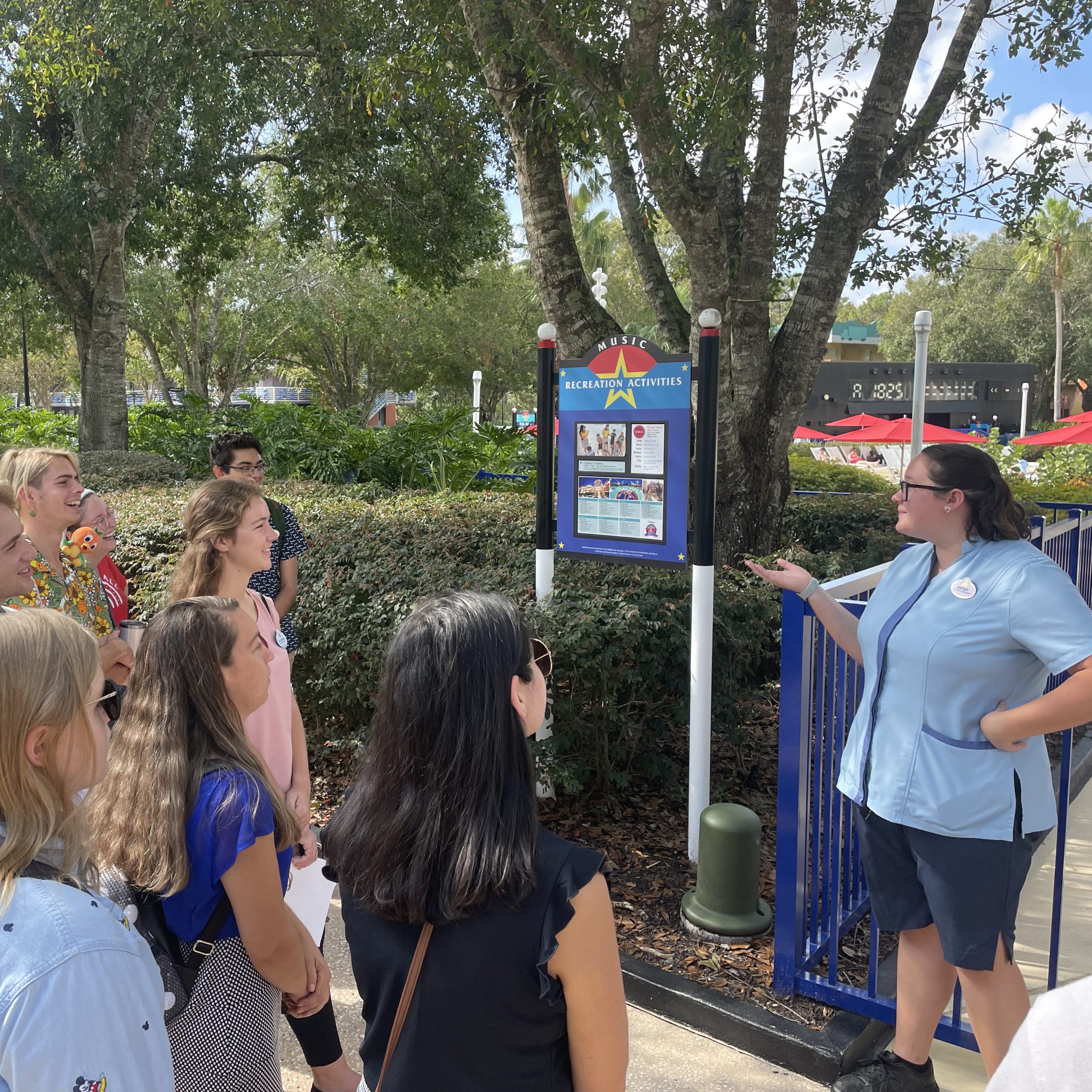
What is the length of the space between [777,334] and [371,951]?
19.3 ft

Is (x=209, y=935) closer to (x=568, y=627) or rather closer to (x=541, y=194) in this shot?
(x=568, y=627)

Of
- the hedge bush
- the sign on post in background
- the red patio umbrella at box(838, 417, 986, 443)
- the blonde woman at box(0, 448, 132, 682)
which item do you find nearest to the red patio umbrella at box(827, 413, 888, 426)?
the red patio umbrella at box(838, 417, 986, 443)

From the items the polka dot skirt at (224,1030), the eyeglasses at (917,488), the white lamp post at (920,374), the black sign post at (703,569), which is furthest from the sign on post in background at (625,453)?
the white lamp post at (920,374)

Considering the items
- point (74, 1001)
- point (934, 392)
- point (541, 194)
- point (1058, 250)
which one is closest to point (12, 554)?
point (74, 1001)

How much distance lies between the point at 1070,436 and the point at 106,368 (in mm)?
17451

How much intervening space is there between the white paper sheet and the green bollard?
1414mm

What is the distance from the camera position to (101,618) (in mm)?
3838

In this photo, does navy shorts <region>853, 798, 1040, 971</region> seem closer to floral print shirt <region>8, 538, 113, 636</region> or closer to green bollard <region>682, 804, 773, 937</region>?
green bollard <region>682, 804, 773, 937</region>

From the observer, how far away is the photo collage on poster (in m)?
4.36

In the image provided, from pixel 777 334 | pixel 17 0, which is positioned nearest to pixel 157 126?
pixel 17 0

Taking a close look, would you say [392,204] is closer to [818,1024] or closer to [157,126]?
[157,126]

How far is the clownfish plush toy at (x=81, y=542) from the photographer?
380cm

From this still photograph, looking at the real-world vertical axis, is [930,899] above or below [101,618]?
below

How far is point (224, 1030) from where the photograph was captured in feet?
6.82
